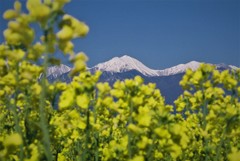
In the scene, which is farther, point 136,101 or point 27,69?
point 136,101

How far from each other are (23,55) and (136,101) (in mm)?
1343

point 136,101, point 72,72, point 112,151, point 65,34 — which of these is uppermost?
point 65,34

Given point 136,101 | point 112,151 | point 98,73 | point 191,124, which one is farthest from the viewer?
point 191,124

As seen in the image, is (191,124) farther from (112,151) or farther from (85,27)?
(85,27)

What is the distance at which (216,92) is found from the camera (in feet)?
18.1

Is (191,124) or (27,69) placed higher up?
(27,69)

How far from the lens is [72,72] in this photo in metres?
3.42

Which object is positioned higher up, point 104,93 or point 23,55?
point 23,55

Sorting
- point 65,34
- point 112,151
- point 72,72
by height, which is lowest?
point 112,151

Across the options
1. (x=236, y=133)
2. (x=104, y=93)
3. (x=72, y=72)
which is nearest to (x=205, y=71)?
(x=236, y=133)

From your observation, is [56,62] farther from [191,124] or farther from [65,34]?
[191,124]

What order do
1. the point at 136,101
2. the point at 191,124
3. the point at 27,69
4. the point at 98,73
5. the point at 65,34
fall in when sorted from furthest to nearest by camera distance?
1. the point at 191,124
2. the point at 98,73
3. the point at 136,101
4. the point at 27,69
5. the point at 65,34

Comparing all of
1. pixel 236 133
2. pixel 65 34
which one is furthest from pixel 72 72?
pixel 236 133

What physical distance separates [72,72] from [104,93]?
95 cm
